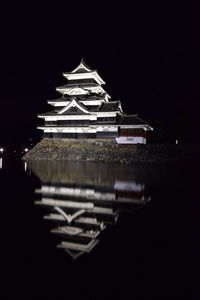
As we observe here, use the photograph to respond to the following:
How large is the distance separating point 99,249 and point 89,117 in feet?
97.4

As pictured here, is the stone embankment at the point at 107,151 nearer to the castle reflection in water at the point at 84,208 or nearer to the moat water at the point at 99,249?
the castle reflection in water at the point at 84,208

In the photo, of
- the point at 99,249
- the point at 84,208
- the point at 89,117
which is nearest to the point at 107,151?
the point at 89,117

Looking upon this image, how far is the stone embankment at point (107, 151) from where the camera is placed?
27.1 meters

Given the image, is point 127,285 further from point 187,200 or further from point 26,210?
point 187,200

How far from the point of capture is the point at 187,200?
337 inches

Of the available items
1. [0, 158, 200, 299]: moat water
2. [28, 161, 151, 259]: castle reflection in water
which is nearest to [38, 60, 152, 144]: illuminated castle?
[28, 161, 151, 259]: castle reflection in water

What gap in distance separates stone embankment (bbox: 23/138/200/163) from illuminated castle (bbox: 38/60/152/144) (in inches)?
61.8

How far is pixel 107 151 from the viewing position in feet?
97.8

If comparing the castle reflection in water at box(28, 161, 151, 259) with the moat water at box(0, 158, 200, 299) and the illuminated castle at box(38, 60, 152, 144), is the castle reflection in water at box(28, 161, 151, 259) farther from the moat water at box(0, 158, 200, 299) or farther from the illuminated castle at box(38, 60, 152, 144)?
the illuminated castle at box(38, 60, 152, 144)

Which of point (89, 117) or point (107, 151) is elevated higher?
point (89, 117)

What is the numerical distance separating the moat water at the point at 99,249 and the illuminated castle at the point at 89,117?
2330cm

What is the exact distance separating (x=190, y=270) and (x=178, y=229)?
200 centimetres

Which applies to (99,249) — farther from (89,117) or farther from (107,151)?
(89,117)

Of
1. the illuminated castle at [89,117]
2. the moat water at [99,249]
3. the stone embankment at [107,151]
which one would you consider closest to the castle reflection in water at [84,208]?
the moat water at [99,249]
